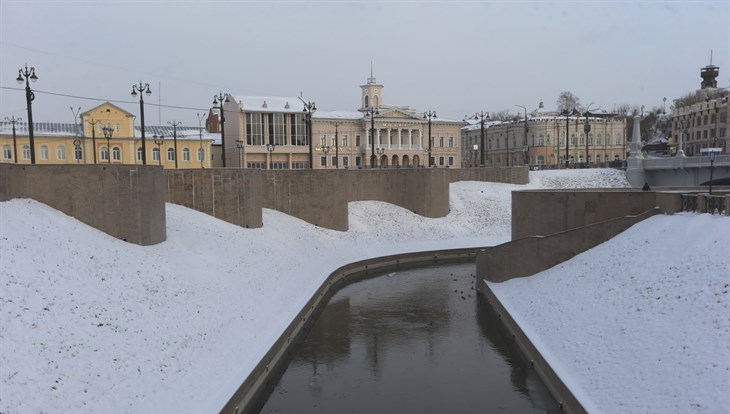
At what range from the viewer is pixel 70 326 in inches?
578

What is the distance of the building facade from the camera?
84812 millimetres

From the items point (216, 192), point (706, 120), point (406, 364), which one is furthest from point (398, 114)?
point (406, 364)

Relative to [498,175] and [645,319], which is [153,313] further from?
[498,175]

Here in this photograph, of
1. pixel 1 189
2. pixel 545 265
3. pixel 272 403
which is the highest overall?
pixel 1 189

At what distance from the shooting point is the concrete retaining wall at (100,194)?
70.4ft

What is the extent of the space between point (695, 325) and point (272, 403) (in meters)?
12.0

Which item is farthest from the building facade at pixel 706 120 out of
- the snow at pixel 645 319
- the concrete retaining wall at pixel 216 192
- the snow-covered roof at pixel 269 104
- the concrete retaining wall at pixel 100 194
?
the concrete retaining wall at pixel 100 194

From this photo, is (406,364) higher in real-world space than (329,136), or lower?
lower

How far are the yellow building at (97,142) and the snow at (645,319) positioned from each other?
160ft

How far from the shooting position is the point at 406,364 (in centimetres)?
2062

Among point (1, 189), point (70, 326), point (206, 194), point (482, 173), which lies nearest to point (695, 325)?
point (70, 326)

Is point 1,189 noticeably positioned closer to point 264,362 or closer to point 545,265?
point 264,362

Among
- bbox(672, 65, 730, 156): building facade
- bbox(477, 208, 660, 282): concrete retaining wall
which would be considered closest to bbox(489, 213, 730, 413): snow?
bbox(477, 208, 660, 282): concrete retaining wall

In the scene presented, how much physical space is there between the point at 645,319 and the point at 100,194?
19.4m
